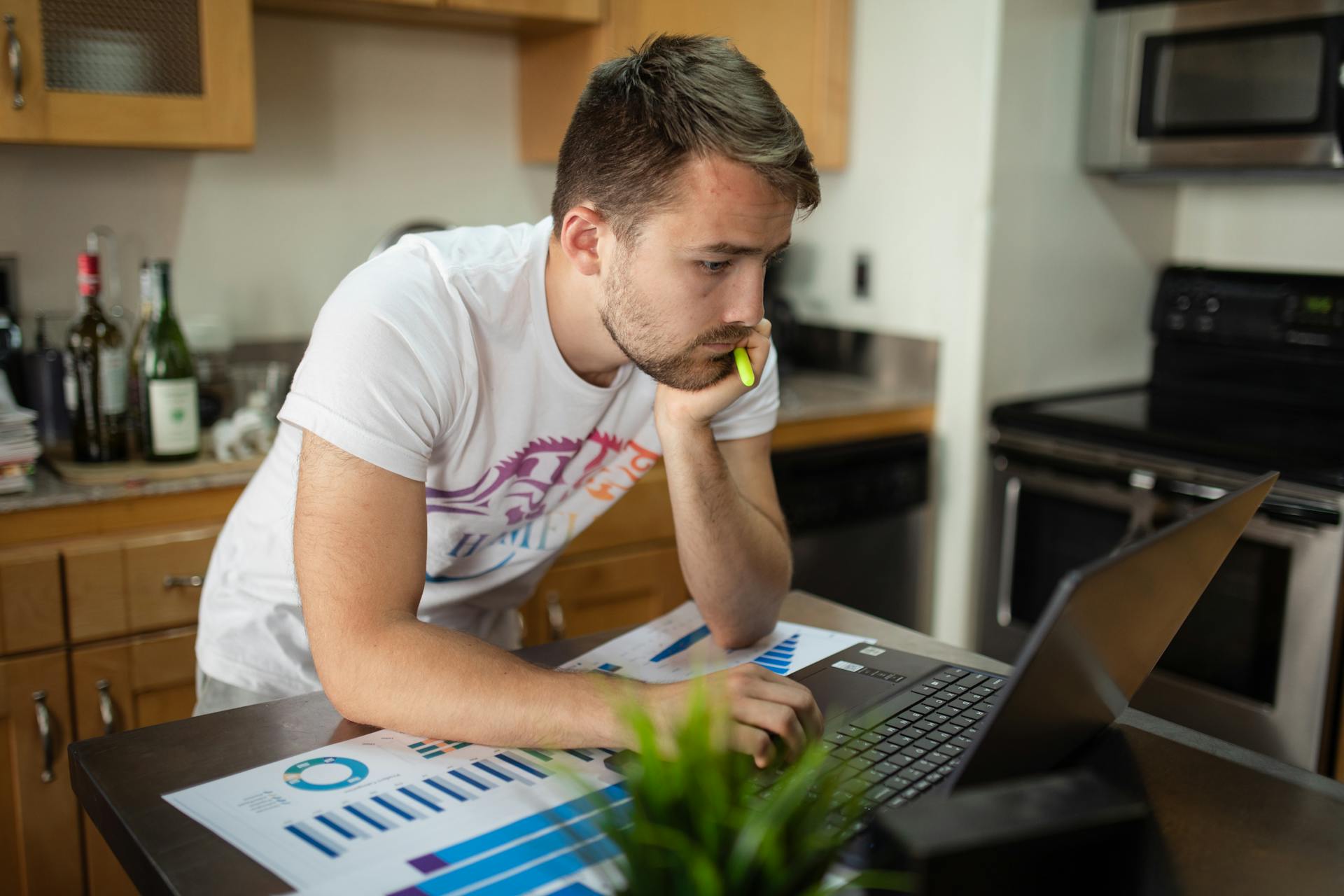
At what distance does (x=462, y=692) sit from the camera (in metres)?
0.95

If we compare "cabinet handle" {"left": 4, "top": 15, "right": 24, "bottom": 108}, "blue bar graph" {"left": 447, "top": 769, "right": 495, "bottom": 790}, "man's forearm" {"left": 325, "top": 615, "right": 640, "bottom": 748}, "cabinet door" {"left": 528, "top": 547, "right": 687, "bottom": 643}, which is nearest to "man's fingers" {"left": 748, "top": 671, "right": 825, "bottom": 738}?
"man's forearm" {"left": 325, "top": 615, "right": 640, "bottom": 748}

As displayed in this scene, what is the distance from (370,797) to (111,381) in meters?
1.39

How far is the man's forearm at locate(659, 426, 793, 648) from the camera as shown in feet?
4.06

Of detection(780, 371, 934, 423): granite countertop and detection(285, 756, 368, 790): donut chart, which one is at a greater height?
detection(780, 371, 934, 423): granite countertop

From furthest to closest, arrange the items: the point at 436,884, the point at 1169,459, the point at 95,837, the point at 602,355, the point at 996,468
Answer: the point at 996,468 < the point at 1169,459 < the point at 95,837 < the point at 602,355 < the point at 436,884

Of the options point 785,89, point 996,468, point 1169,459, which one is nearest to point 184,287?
point 785,89

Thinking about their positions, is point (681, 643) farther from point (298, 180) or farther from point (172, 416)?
point (298, 180)

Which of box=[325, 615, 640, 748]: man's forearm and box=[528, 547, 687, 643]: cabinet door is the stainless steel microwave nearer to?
box=[528, 547, 687, 643]: cabinet door

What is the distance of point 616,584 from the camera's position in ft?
7.54

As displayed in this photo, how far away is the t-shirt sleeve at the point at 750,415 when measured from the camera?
1418 mm

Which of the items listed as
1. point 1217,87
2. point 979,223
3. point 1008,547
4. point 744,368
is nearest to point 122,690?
point 744,368

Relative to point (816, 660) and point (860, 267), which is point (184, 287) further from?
point (816, 660)

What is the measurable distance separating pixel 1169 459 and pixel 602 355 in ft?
4.69

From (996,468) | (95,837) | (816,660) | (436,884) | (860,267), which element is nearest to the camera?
(436,884)
